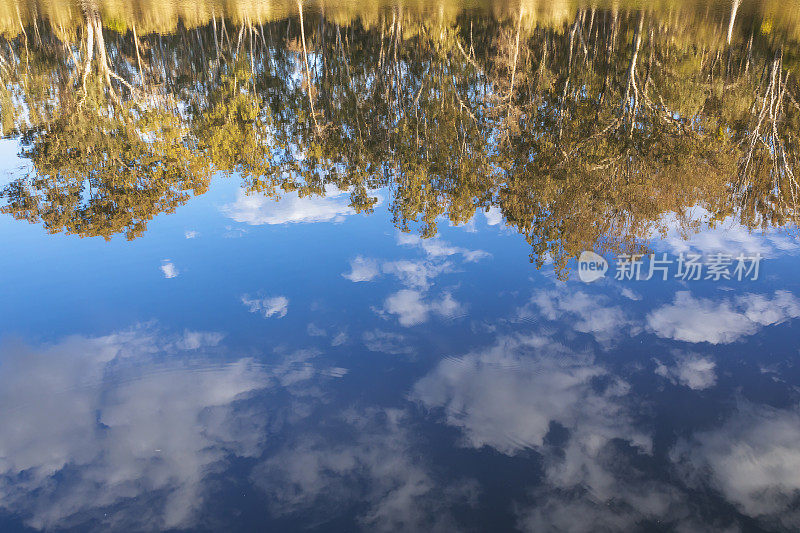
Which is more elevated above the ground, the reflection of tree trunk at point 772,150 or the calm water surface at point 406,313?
the reflection of tree trunk at point 772,150

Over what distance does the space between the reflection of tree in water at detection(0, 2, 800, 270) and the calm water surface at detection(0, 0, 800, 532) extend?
0.71 ft

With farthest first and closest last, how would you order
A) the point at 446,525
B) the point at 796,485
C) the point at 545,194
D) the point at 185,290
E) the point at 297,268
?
1. the point at 545,194
2. the point at 297,268
3. the point at 185,290
4. the point at 796,485
5. the point at 446,525

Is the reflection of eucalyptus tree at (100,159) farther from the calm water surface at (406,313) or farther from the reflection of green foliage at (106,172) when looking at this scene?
the calm water surface at (406,313)

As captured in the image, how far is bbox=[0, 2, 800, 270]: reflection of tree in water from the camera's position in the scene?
60.2 feet

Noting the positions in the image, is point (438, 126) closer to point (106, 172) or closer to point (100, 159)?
point (106, 172)

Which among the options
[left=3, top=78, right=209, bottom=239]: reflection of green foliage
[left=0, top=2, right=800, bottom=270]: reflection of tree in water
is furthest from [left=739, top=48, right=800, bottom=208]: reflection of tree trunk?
[left=3, top=78, right=209, bottom=239]: reflection of green foliage

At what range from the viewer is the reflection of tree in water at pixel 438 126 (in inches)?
723

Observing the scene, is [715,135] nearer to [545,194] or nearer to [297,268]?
[545,194]

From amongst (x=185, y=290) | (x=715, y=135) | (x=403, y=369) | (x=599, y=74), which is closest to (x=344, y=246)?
(x=185, y=290)

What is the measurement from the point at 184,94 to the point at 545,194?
25.9m

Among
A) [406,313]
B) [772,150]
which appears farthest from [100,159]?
[772,150]

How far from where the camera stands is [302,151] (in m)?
24.6

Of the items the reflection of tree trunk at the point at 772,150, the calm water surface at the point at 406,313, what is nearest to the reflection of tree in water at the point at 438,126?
the reflection of tree trunk at the point at 772,150

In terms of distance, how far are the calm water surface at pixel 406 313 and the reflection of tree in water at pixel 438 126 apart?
0.71 ft
